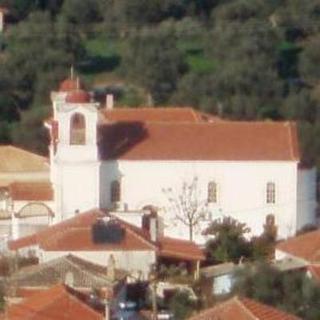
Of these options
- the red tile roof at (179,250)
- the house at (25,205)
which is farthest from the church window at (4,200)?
the red tile roof at (179,250)

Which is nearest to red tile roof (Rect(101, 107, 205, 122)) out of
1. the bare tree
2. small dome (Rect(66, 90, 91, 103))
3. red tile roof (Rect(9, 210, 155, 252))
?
small dome (Rect(66, 90, 91, 103))

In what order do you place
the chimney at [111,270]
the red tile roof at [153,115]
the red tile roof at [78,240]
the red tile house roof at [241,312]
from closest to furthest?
the red tile house roof at [241,312], the chimney at [111,270], the red tile roof at [78,240], the red tile roof at [153,115]

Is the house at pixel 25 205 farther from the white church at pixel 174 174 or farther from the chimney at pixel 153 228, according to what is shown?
the chimney at pixel 153 228

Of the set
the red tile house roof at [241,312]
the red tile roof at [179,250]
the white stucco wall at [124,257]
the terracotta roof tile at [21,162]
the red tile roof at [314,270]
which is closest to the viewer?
the red tile house roof at [241,312]

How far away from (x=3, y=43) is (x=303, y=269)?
108 ft

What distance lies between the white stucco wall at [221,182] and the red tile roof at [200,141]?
0.14m

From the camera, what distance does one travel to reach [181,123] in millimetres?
52625

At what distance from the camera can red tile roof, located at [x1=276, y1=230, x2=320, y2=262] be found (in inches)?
1738

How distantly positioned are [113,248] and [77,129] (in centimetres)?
575

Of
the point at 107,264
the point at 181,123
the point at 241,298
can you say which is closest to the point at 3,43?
the point at 181,123

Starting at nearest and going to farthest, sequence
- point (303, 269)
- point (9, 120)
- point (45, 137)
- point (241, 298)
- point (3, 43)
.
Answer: point (241, 298)
point (303, 269)
point (45, 137)
point (9, 120)
point (3, 43)

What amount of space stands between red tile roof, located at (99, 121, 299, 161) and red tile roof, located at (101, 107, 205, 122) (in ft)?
8.41

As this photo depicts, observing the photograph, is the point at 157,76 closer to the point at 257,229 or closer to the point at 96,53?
the point at 96,53

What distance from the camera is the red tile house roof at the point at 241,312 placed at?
36094mm
